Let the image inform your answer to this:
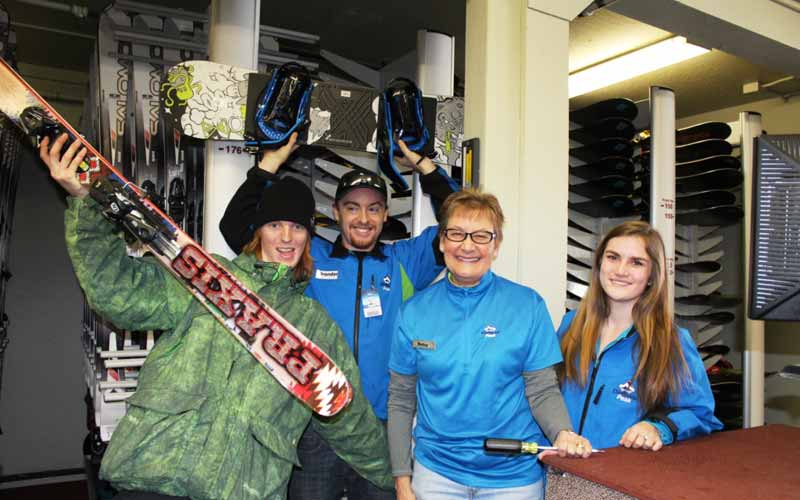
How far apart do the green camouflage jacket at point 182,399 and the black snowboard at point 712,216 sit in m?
3.19

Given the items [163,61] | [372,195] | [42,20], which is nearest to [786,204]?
[372,195]

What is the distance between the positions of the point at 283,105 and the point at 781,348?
4.65m

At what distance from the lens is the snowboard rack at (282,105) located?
6.65ft

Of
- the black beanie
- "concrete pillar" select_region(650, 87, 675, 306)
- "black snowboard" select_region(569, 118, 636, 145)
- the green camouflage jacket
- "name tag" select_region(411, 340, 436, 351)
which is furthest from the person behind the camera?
"black snowboard" select_region(569, 118, 636, 145)

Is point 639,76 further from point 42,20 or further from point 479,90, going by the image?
point 42,20

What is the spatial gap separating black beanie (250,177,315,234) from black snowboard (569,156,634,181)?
200 centimetres

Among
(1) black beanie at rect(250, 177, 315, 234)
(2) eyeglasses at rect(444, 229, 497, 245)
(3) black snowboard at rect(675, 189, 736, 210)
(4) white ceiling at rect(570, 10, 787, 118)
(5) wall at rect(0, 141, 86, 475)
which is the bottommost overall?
(5) wall at rect(0, 141, 86, 475)

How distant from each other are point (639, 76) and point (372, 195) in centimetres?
341

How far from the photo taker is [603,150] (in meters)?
3.29

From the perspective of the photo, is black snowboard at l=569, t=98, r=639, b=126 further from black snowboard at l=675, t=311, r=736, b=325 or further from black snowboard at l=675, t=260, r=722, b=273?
black snowboard at l=675, t=311, r=736, b=325

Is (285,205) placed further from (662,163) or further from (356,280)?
(662,163)

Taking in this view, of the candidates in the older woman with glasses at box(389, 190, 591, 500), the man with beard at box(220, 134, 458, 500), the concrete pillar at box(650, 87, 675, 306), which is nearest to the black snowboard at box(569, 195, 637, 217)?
the concrete pillar at box(650, 87, 675, 306)

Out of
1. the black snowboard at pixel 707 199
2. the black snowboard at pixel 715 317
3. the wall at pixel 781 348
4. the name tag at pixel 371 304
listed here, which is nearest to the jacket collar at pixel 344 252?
the name tag at pixel 371 304

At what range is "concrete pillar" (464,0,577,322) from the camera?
2.20 m
